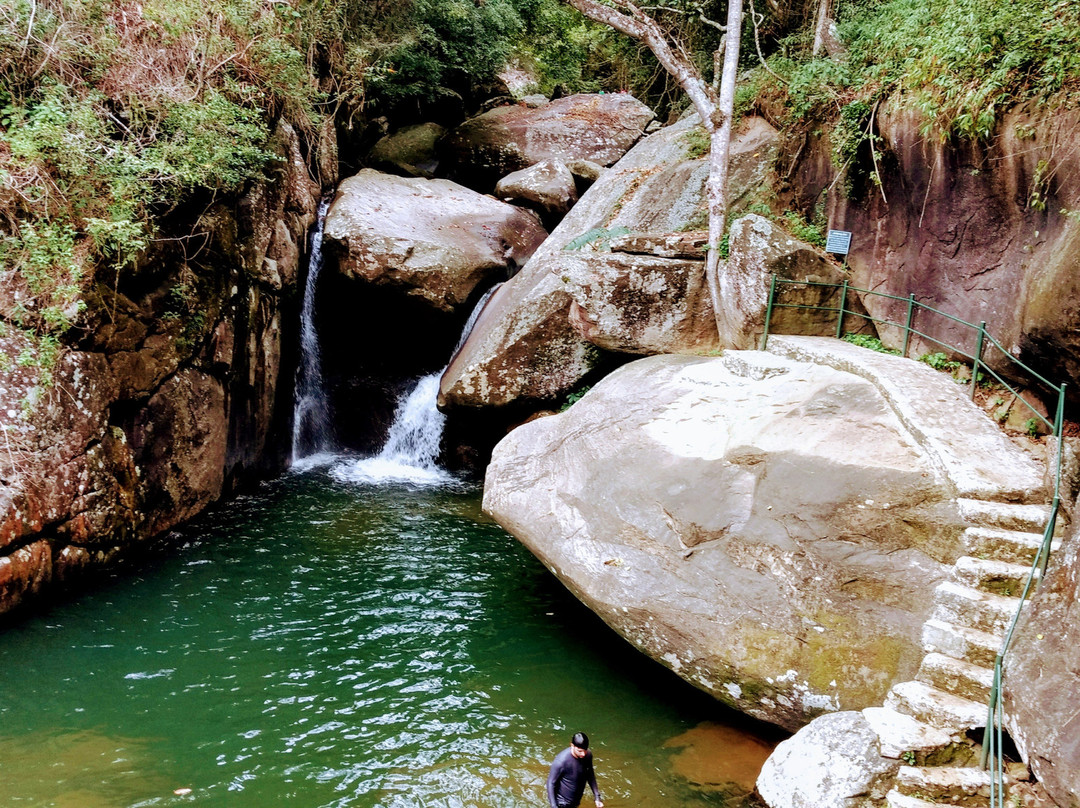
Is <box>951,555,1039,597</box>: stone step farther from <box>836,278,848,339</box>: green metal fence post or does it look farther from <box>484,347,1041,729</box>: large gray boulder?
<box>836,278,848,339</box>: green metal fence post

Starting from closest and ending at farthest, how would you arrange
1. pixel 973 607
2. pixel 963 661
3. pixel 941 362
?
→ 1. pixel 963 661
2. pixel 973 607
3. pixel 941 362

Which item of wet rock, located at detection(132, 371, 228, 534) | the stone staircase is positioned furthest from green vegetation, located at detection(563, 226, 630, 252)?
the stone staircase

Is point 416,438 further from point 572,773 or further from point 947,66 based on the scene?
point 947,66

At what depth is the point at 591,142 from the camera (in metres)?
19.2

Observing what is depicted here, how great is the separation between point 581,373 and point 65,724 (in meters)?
8.81

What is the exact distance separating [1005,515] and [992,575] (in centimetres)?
54

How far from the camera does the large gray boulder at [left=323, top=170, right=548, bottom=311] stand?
14.5 metres

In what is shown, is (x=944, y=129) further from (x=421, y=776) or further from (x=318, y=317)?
(x=318, y=317)

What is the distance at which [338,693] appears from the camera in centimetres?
740

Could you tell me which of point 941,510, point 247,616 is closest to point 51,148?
point 247,616

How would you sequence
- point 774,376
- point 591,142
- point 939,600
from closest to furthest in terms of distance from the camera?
point 939,600 → point 774,376 → point 591,142

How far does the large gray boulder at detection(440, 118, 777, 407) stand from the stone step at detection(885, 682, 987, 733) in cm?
724

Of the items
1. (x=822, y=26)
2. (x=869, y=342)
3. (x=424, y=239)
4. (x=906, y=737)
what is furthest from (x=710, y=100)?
(x=906, y=737)

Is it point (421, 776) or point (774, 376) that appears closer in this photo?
point (421, 776)
